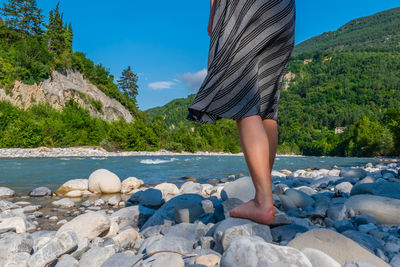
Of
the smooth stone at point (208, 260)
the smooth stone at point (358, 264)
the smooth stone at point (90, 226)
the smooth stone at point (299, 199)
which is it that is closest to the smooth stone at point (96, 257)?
the smooth stone at point (90, 226)

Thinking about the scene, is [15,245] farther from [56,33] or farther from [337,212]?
[56,33]

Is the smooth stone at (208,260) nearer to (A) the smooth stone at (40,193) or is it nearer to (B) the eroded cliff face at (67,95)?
(A) the smooth stone at (40,193)

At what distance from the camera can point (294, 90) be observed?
3169 inches

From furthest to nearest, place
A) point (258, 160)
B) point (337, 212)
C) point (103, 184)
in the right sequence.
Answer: point (103, 184) < point (337, 212) < point (258, 160)

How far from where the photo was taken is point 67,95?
27094mm

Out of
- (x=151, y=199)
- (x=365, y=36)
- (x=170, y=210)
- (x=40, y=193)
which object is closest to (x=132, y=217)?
(x=170, y=210)

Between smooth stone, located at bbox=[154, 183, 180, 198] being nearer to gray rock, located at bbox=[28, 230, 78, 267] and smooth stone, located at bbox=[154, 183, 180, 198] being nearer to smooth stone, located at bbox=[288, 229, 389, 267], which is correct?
gray rock, located at bbox=[28, 230, 78, 267]

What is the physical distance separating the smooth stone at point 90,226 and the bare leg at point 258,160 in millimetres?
1118

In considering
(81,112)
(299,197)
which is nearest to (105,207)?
(299,197)

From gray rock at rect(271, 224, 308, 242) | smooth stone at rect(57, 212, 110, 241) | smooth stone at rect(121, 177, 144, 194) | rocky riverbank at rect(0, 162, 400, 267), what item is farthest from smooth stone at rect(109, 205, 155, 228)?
smooth stone at rect(121, 177, 144, 194)

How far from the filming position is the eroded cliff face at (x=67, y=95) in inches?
906

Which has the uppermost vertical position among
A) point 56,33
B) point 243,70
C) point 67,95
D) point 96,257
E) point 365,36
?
point 365,36

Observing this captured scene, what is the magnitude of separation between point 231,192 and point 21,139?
66.2ft

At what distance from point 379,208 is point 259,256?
1393mm
